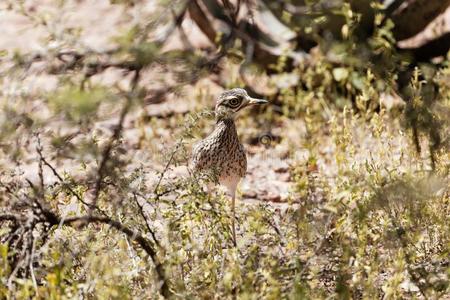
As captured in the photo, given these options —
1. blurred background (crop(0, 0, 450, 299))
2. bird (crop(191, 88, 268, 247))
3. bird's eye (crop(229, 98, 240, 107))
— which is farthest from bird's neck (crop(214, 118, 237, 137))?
blurred background (crop(0, 0, 450, 299))

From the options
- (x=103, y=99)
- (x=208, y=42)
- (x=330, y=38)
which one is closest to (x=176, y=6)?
(x=103, y=99)

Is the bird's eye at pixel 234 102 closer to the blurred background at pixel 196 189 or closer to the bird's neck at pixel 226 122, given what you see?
the bird's neck at pixel 226 122

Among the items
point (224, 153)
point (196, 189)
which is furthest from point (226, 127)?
point (196, 189)

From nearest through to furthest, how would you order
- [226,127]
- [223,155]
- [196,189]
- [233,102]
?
[196,189], [223,155], [226,127], [233,102]

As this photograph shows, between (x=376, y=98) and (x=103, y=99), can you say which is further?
(x=376, y=98)

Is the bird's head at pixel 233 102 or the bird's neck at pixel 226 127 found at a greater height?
the bird's head at pixel 233 102

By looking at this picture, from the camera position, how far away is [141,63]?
3316mm

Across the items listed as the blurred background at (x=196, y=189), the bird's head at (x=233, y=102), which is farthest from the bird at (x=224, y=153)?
the blurred background at (x=196, y=189)

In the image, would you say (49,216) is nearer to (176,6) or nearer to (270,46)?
(176,6)

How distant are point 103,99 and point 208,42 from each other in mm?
5594

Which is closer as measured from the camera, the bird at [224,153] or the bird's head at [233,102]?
the bird at [224,153]

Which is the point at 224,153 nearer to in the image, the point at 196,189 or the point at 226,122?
the point at 226,122

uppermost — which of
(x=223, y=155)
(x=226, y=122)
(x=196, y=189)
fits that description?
(x=196, y=189)

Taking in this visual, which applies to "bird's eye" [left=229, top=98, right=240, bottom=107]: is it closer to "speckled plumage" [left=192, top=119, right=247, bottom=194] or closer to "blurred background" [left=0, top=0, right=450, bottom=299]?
"speckled plumage" [left=192, top=119, right=247, bottom=194]
